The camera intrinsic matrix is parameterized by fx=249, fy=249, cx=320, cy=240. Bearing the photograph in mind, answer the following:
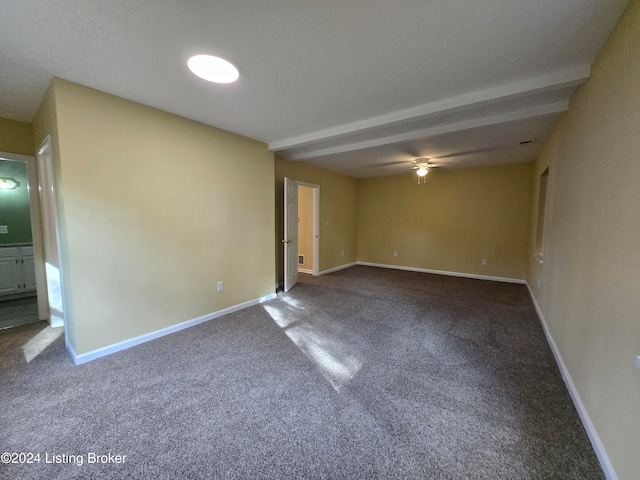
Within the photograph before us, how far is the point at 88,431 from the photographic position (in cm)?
153

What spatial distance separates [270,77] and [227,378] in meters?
2.45

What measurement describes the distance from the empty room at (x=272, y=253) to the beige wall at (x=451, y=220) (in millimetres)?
1183

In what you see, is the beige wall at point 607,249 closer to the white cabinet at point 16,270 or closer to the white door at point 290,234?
the white door at point 290,234

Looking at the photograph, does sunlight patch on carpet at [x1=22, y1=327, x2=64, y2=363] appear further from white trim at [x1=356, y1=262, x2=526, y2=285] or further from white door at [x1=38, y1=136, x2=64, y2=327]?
white trim at [x1=356, y1=262, x2=526, y2=285]

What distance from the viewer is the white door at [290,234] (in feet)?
14.3

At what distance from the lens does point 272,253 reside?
13.3 ft

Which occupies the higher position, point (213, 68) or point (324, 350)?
point (213, 68)

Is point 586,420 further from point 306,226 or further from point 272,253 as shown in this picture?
point 306,226

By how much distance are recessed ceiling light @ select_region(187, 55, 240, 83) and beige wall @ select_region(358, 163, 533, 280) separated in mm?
5031

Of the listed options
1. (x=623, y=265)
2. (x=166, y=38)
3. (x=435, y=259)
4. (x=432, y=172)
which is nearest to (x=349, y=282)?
(x=435, y=259)

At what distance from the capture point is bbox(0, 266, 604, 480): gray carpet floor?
1.33 m

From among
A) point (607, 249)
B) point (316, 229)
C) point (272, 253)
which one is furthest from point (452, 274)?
point (607, 249)

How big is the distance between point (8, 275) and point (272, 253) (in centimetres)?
423

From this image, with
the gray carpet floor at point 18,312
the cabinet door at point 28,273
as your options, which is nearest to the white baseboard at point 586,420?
the gray carpet floor at point 18,312
